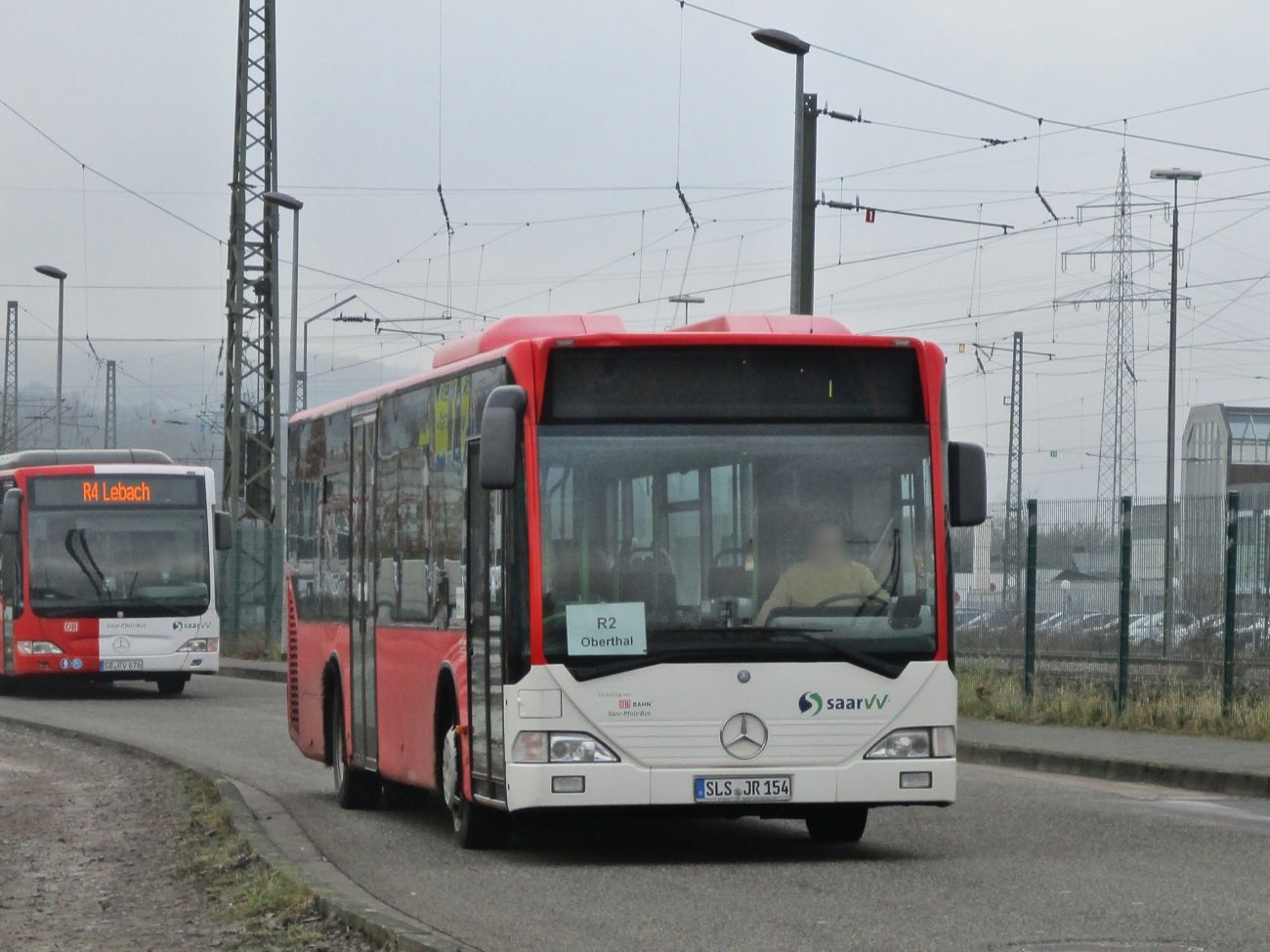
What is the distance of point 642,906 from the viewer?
998 cm

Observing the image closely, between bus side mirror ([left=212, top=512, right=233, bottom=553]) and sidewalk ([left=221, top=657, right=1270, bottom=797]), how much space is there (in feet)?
40.7

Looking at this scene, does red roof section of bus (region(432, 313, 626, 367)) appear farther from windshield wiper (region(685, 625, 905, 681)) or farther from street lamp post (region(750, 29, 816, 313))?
street lamp post (region(750, 29, 816, 313))

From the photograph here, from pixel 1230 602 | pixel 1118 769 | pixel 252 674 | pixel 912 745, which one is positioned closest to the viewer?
pixel 912 745

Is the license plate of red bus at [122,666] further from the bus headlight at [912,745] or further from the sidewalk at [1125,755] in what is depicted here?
the bus headlight at [912,745]

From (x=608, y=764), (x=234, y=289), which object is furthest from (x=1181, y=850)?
(x=234, y=289)

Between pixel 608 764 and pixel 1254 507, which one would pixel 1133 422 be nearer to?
pixel 1254 507

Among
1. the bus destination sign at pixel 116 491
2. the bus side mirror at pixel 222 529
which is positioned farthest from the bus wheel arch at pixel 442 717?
the bus destination sign at pixel 116 491

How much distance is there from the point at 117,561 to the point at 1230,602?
16227mm

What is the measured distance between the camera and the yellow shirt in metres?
11.6

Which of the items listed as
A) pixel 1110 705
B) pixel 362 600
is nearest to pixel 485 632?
pixel 362 600

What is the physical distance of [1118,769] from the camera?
706 inches

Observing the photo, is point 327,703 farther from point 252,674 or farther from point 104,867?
point 252,674

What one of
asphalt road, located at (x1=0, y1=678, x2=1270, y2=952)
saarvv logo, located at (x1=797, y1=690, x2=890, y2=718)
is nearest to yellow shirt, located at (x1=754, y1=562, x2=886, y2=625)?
saarvv logo, located at (x1=797, y1=690, x2=890, y2=718)

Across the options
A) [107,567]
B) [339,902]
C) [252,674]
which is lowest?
[252,674]
